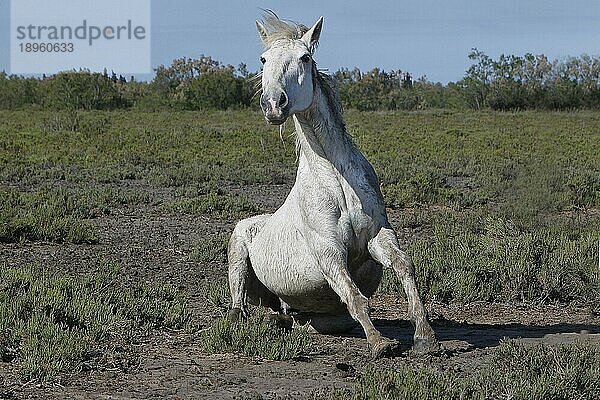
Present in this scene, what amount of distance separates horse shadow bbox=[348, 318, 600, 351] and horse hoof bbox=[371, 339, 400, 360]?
421mm

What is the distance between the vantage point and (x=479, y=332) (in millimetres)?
7363

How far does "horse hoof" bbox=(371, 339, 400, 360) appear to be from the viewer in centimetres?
602

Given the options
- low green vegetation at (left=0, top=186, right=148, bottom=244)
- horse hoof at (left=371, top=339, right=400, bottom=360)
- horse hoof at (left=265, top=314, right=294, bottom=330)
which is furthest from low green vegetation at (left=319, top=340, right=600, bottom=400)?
low green vegetation at (left=0, top=186, right=148, bottom=244)

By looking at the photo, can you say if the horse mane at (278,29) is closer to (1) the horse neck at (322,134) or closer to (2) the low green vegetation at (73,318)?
(1) the horse neck at (322,134)

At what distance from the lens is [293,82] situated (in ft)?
20.3

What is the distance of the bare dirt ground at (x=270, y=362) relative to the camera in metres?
5.70

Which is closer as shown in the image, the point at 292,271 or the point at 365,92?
the point at 292,271

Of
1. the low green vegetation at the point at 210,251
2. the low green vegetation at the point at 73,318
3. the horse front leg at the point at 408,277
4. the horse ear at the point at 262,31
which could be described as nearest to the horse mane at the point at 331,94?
the horse ear at the point at 262,31

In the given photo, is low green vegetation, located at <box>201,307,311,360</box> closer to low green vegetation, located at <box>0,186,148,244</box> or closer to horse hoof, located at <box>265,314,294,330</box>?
horse hoof, located at <box>265,314,294,330</box>

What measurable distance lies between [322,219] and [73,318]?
2378 mm

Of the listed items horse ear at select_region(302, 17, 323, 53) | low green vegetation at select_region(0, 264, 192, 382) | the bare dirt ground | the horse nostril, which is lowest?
the bare dirt ground

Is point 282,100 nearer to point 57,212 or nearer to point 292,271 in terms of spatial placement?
point 292,271

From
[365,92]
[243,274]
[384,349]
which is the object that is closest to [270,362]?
[384,349]

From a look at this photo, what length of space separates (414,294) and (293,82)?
1656mm
